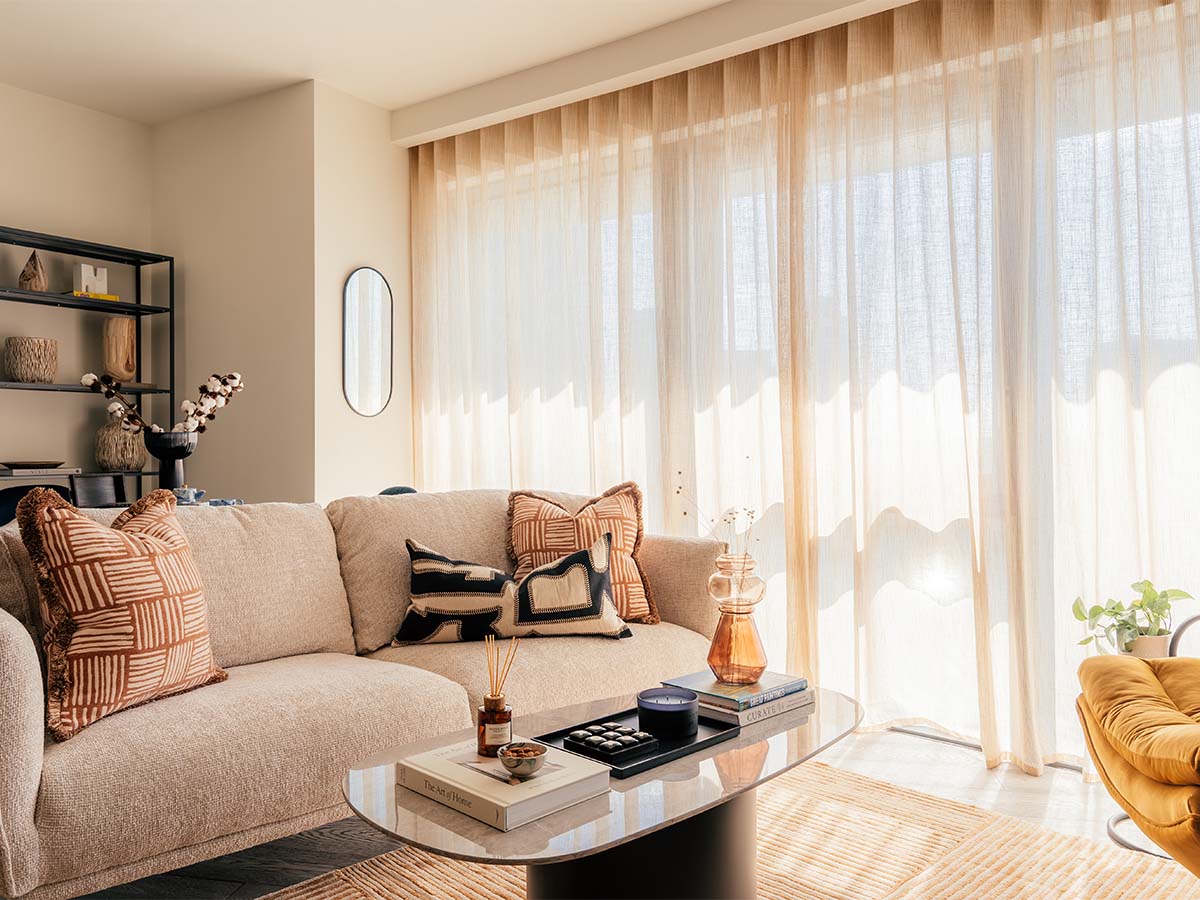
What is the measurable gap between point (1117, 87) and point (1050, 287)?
0.62 m

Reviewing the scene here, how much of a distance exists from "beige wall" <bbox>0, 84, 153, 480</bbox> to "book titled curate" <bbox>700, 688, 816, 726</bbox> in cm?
394

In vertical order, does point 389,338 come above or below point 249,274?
below

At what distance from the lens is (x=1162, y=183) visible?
8.80 feet

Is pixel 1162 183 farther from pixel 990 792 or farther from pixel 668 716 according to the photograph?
pixel 668 716

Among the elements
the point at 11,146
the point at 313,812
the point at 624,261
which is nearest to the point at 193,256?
the point at 11,146

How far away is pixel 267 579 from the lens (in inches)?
97.6

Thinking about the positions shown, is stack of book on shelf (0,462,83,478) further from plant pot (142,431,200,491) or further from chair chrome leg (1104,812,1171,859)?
chair chrome leg (1104,812,1171,859)

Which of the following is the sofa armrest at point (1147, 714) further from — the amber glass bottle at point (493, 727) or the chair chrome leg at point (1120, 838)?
the amber glass bottle at point (493, 727)

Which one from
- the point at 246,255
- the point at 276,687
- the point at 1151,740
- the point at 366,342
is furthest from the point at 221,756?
the point at 246,255

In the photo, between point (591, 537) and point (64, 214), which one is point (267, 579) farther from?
point (64, 214)

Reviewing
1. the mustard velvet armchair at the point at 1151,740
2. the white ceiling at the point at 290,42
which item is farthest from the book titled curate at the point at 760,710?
the white ceiling at the point at 290,42

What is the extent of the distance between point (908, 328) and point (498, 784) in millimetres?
2366

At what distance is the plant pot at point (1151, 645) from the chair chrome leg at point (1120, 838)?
437mm

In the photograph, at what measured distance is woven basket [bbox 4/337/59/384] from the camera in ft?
13.6
